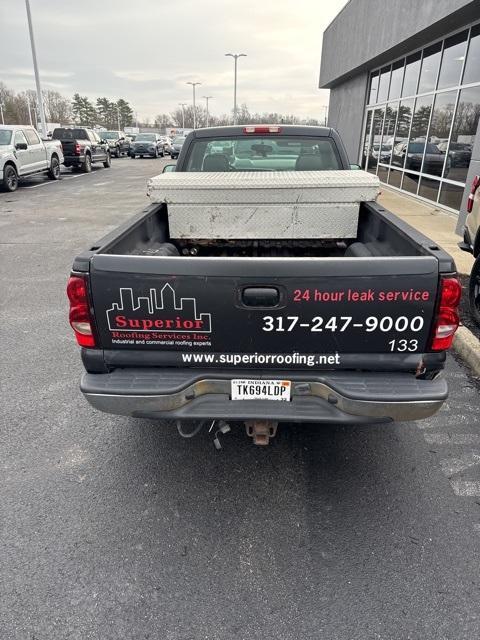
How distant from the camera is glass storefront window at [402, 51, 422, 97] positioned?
535 inches

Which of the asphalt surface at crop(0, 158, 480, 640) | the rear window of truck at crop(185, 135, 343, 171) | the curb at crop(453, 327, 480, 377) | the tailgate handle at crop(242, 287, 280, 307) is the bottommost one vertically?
the asphalt surface at crop(0, 158, 480, 640)

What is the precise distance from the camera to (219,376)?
241 cm

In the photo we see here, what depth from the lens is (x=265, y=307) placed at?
2.28m

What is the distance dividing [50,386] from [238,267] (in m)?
2.47

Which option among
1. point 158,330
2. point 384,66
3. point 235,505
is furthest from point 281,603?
point 384,66

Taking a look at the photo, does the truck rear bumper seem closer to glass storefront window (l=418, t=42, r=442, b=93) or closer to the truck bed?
the truck bed

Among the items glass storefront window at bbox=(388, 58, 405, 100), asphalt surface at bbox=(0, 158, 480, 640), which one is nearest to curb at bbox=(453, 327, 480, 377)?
asphalt surface at bbox=(0, 158, 480, 640)

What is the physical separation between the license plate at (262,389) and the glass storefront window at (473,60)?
34.5 ft

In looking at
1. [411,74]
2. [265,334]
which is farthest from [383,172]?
[265,334]

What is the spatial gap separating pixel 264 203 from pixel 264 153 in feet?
4.26

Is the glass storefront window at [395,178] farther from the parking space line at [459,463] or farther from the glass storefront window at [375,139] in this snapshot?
the parking space line at [459,463]

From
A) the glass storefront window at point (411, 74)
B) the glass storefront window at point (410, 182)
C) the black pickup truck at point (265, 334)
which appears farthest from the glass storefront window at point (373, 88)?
the black pickup truck at point (265, 334)

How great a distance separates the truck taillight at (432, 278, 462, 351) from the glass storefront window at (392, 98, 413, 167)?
44.8 ft

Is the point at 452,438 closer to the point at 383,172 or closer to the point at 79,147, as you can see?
the point at 383,172
